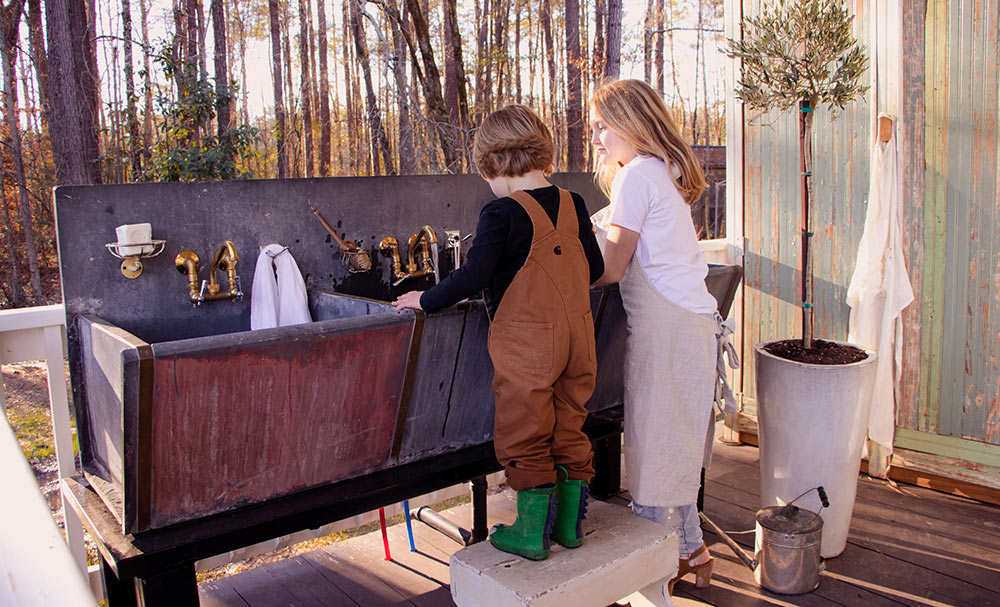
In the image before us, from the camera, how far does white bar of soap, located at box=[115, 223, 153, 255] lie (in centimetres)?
217

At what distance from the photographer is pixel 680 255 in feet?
7.66

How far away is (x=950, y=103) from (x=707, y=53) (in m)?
12.8

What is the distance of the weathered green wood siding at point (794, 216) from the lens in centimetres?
346

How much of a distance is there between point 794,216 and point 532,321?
7.39 feet

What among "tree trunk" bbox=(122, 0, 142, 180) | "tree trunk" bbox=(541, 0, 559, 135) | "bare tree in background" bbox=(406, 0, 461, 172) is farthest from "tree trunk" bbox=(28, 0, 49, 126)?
"tree trunk" bbox=(541, 0, 559, 135)

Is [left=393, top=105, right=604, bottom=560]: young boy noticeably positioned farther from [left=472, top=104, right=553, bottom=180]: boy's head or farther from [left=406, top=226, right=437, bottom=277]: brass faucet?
[left=406, top=226, right=437, bottom=277]: brass faucet

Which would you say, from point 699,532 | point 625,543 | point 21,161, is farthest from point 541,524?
point 21,161

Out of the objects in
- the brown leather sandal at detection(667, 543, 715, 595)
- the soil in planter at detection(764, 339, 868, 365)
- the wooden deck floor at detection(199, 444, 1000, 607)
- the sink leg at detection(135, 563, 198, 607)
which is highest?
the soil in planter at detection(764, 339, 868, 365)

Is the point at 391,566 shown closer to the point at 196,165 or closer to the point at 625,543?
the point at 625,543

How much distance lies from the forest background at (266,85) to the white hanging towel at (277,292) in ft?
8.58

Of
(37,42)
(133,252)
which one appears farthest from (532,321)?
(37,42)

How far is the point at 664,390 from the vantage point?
238 centimetres

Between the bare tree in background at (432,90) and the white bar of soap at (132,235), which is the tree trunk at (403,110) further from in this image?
the white bar of soap at (132,235)

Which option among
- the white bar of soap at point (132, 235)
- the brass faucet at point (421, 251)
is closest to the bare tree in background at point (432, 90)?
the brass faucet at point (421, 251)
